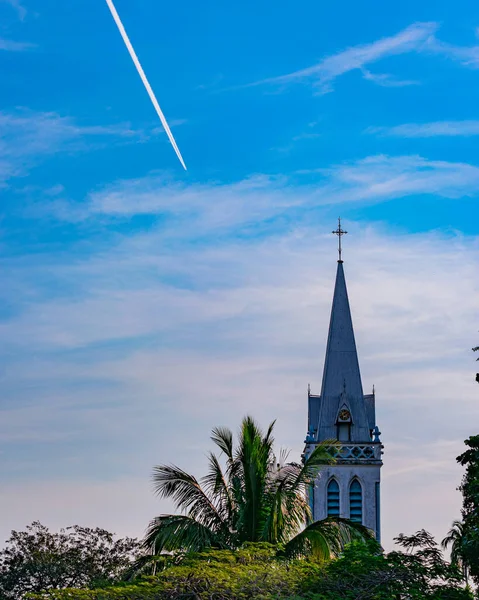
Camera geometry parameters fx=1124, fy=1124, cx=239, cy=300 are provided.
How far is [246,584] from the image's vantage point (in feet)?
70.7

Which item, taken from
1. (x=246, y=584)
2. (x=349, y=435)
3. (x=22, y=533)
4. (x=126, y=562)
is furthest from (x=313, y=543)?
(x=349, y=435)

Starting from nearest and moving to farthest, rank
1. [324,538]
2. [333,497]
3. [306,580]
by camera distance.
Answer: [306,580] → [324,538] → [333,497]

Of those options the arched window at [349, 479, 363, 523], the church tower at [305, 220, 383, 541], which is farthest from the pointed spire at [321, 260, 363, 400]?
the arched window at [349, 479, 363, 523]

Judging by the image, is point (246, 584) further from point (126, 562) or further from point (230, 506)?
point (126, 562)

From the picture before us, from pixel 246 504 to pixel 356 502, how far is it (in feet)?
129

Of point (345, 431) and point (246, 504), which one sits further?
point (345, 431)

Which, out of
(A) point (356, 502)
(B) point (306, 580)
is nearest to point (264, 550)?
(B) point (306, 580)

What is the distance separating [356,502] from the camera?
65.6 meters

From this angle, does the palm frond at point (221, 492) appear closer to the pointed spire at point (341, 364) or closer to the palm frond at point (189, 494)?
the palm frond at point (189, 494)

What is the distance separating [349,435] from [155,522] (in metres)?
41.6

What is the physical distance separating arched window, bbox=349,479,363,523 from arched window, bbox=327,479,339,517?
2.69 feet

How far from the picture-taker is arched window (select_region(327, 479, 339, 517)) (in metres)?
65.8

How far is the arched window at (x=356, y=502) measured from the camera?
65500mm

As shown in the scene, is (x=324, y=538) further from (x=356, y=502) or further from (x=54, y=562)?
(x=356, y=502)
